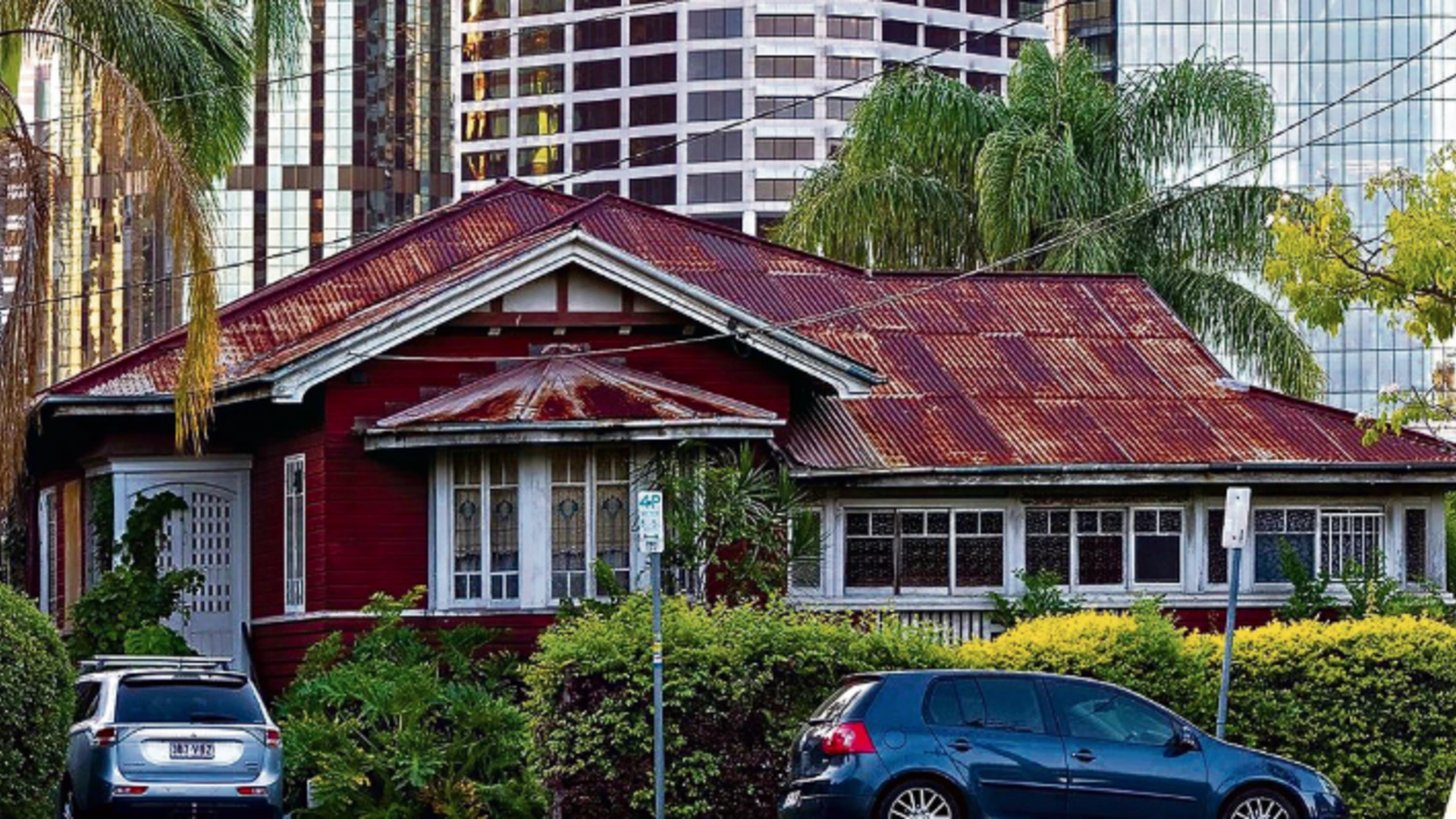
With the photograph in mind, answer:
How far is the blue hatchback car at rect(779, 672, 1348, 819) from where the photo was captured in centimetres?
2453

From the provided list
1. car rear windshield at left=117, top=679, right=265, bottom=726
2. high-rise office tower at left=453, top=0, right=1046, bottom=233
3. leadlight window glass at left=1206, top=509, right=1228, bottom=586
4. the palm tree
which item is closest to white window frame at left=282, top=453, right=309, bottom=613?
car rear windshield at left=117, top=679, right=265, bottom=726

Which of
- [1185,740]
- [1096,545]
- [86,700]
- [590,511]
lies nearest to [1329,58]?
[1096,545]

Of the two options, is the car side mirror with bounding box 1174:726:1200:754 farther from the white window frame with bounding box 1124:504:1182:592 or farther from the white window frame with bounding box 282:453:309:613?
the white window frame with bounding box 282:453:309:613

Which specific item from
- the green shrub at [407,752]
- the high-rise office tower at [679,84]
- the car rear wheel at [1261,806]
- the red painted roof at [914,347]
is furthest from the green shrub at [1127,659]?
the high-rise office tower at [679,84]

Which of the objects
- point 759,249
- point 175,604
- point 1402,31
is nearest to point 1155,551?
point 759,249

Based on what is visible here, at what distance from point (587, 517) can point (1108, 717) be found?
10.0m

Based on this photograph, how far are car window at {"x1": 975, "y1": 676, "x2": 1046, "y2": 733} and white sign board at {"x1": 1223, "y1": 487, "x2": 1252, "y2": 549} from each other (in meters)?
3.51

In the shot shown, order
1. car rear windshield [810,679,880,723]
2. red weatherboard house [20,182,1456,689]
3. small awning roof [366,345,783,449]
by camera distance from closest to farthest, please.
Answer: car rear windshield [810,679,880,723] < small awning roof [366,345,783,449] < red weatherboard house [20,182,1456,689]

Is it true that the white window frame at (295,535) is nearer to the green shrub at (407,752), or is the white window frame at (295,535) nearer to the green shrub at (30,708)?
the green shrub at (407,752)

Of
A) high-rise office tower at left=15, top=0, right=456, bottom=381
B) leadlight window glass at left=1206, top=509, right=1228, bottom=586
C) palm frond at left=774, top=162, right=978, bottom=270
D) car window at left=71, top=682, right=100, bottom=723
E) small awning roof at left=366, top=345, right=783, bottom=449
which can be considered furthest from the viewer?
high-rise office tower at left=15, top=0, right=456, bottom=381

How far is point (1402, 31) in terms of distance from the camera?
14512cm

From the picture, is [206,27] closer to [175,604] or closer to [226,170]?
[226,170]

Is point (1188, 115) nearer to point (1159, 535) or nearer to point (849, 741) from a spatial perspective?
point (1159, 535)

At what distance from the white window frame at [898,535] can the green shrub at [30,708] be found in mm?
13311
